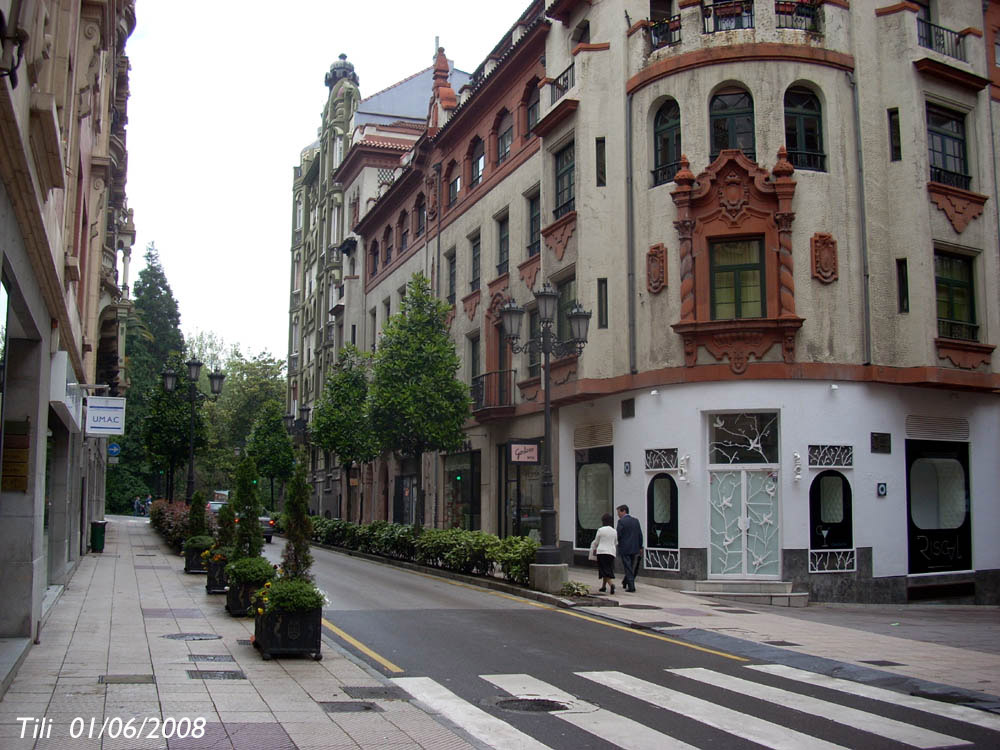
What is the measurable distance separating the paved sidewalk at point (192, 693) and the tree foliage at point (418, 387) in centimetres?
1459

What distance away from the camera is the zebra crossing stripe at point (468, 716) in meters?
8.03

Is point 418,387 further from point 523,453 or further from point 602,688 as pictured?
point 602,688

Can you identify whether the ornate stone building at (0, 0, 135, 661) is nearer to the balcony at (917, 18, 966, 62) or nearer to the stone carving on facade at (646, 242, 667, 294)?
the stone carving on facade at (646, 242, 667, 294)

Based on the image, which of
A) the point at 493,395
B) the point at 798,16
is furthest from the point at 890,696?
the point at 493,395

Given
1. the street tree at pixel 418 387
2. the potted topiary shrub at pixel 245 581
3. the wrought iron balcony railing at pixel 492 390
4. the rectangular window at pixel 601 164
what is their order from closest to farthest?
the potted topiary shrub at pixel 245 581 → the rectangular window at pixel 601 164 → the street tree at pixel 418 387 → the wrought iron balcony railing at pixel 492 390

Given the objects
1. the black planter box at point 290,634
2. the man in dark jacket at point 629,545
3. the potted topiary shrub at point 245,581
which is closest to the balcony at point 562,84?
the man in dark jacket at point 629,545

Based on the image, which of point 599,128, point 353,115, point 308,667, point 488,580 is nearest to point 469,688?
point 308,667

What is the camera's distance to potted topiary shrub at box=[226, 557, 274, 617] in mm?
14503

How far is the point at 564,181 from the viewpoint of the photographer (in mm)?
26641

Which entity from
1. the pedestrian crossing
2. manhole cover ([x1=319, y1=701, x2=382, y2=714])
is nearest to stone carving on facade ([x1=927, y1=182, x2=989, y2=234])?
the pedestrian crossing

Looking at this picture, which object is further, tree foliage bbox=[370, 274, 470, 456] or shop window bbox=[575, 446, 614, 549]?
tree foliage bbox=[370, 274, 470, 456]

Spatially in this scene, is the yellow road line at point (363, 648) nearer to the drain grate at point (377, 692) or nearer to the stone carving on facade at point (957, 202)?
the drain grate at point (377, 692)

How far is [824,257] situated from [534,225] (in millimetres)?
9718

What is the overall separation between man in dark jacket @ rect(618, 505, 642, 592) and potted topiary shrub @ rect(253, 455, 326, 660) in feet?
33.1
